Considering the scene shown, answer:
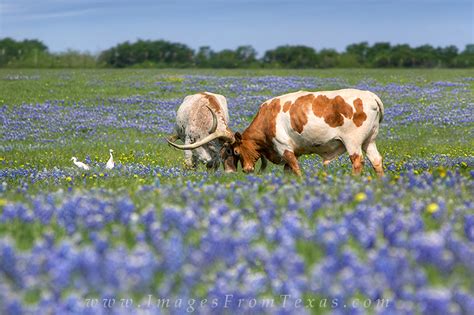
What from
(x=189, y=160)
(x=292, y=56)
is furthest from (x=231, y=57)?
(x=189, y=160)

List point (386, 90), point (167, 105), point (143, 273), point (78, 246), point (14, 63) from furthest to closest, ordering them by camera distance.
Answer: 1. point (14, 63)
2. point (386, 90)
3. point (167, 105)
4. point (78, 246)
5. point (143, 273)

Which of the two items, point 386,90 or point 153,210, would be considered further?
point 386,90

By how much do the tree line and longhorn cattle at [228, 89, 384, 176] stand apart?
203 ft

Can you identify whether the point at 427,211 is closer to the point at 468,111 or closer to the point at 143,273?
the point at 143,273

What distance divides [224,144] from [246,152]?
0.57 metres

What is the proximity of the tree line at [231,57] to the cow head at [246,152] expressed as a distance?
61.0 meters

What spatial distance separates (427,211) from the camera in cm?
591

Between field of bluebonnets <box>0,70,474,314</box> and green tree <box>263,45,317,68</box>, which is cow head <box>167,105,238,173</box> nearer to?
field of bluebonnets <box>0,70,474,314</box>

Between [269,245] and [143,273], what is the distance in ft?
3.64

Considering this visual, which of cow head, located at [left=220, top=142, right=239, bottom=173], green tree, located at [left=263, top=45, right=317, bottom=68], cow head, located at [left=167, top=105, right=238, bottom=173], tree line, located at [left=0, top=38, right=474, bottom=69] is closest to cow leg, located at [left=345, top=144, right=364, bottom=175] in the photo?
cow head, located at [left=167, top=105, right=238, bottom=173]

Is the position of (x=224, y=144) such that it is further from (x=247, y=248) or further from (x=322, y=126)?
(x=247, y=248)

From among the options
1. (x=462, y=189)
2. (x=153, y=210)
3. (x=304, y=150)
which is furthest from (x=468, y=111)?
(x=153, y=210)

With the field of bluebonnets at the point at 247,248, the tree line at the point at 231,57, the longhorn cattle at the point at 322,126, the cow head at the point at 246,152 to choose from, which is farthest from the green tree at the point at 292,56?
the field of bluebonnets at the point at 247,248

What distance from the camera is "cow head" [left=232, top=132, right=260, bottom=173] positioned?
44.3ft
